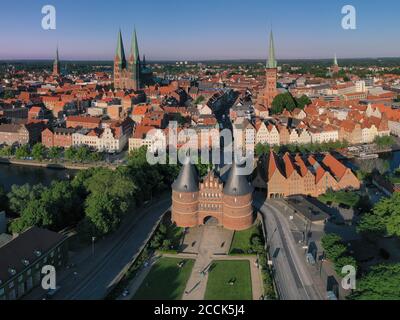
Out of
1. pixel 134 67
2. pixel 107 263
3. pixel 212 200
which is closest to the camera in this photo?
pixel 107 263

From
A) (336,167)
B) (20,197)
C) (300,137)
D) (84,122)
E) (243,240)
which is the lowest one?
(243,240)

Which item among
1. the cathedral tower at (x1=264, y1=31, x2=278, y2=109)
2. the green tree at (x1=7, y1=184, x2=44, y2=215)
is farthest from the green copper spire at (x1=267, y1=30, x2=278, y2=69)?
the green tree at (x1=7, y1=184, x2=44, y2=215)

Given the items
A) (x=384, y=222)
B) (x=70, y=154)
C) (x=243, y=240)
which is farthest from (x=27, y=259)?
(x=70, y=154)

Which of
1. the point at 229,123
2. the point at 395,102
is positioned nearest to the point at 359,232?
the point at 229,123

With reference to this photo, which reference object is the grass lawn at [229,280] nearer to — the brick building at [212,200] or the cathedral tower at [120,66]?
the brick building at [212,200]

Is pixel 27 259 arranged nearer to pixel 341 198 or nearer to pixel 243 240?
pixel 243 240

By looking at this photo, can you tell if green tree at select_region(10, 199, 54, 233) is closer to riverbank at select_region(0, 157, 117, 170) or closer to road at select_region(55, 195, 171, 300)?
road at select_region(55, 195, 171, 300)
